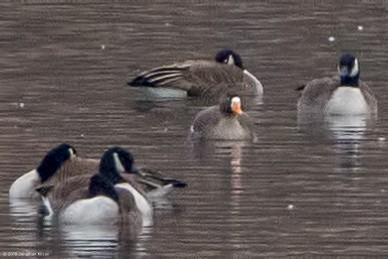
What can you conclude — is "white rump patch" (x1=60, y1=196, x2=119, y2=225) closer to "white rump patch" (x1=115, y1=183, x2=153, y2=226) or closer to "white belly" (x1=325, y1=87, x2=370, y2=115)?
"white rump patch" (x1=115, y1=183, x2=153, y2=226)

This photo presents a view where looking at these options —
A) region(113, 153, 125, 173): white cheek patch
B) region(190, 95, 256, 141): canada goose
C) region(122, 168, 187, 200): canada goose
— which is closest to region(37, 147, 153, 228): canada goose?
region(113, 153, 125, 173): white cheek patch

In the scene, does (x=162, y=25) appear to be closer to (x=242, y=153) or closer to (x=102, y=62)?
(x=102, y=62)

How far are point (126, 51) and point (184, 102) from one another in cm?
378

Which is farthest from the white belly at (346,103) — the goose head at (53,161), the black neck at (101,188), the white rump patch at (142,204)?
the black neck at (101,188)

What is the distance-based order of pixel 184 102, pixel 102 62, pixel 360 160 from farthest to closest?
1. pixel 102 62
2. pixel 184 102
3. pixel 360 160

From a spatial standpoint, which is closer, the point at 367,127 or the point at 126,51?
the point at 367,127

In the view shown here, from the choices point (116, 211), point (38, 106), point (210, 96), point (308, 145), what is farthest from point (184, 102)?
point (116, 211)

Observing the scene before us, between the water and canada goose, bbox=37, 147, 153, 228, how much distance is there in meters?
0.22

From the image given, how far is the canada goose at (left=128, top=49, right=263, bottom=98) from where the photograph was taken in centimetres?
2914

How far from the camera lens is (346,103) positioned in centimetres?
2750

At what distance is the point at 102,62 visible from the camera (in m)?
31.6

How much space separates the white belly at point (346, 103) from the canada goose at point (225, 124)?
1.95 metres

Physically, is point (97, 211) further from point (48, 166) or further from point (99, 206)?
point (48, 166)

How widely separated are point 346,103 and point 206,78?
3013 millimetres
